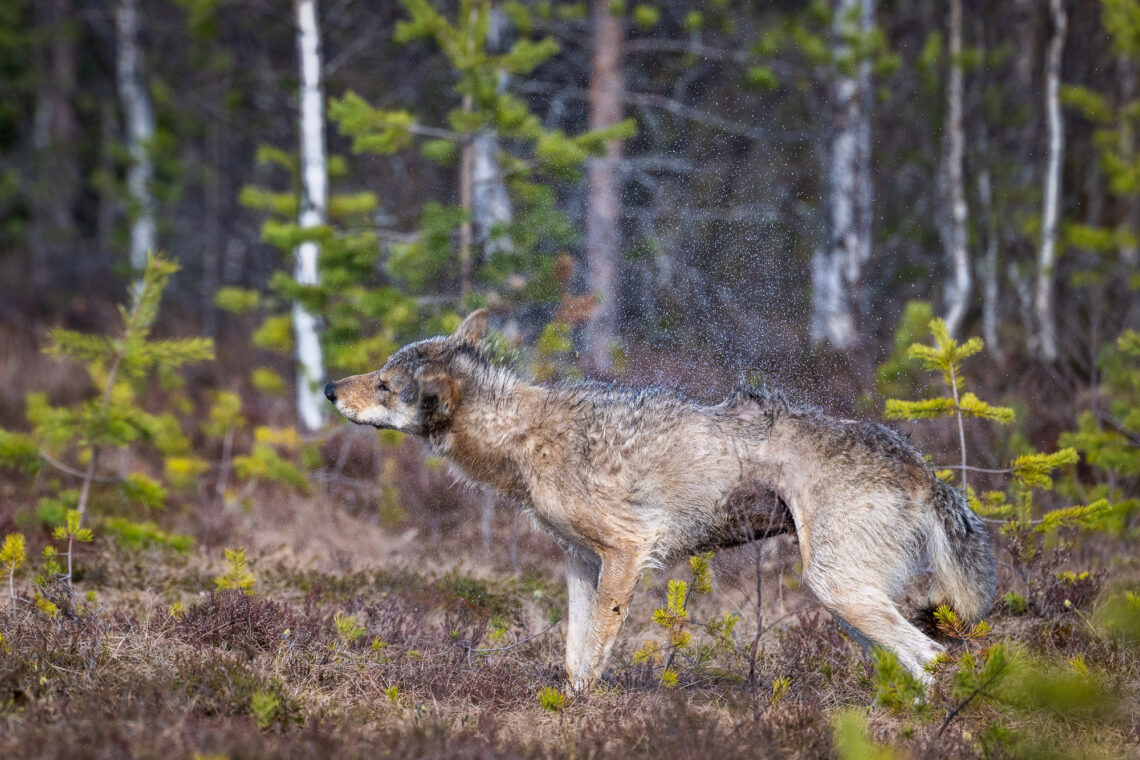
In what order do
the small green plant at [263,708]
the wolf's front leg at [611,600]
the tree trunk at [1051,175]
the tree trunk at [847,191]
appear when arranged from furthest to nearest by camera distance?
1. the tree trunk at [847,191]
2. the tree trunk at [1051,175]
3. the wolf's front leg at [611,600]
4. the small green plant at [263,708]

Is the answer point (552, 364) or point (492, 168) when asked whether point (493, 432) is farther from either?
point (492, 168)

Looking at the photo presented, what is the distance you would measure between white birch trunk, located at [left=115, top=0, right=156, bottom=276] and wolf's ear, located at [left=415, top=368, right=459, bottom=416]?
1454cm

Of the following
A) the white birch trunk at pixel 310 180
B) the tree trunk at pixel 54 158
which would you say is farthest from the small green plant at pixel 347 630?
the tree trunk at pixel 54 158

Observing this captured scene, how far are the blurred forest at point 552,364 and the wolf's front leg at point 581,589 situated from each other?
32 centimetres

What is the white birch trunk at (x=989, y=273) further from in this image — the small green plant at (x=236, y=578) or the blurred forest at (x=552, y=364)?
the small green plant at (x=236, y=578)

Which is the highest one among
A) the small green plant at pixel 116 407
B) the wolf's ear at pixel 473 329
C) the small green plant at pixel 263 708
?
the wolf's ear at pixel 473 329

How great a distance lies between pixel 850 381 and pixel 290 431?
6.14m

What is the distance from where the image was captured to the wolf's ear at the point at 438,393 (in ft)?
19.6

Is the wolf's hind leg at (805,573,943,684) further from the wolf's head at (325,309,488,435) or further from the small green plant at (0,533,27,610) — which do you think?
the small green plant at (0,533,27,610)

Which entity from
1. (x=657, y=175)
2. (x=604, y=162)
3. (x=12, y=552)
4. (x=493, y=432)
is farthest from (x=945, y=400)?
(x=657, y=175)

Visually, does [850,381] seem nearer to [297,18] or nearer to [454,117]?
[454,117]

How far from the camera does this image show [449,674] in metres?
5.45

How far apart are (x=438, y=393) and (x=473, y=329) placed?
61 centimetres

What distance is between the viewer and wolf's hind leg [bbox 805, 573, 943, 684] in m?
5.07
